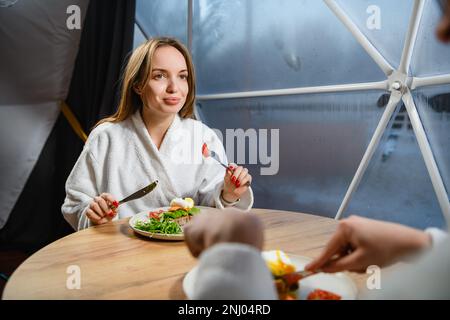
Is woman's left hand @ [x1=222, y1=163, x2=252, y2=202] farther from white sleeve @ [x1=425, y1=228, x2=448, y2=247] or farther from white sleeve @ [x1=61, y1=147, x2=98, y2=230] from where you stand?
white sleeve @ [x1=425, y1=228, x2=448, y2=247]

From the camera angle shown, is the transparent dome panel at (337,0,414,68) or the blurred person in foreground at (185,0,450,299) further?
the transparent dome panel at (337,0,414,68)

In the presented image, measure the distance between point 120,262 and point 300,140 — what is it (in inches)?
64.0

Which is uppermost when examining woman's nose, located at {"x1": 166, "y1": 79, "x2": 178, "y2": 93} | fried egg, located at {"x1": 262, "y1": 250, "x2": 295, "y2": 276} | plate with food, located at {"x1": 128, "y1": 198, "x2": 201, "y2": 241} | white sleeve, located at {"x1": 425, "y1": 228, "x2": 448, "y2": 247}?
woman's nose, located at {"x1": 166, "y1": 79, "x2": 178, "y2": 93}

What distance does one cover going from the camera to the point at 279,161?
2486 mm

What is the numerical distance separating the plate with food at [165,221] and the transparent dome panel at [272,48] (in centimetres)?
117

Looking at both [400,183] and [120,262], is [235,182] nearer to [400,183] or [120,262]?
[120,262]

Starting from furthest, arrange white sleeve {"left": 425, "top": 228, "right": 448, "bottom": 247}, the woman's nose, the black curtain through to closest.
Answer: the black curtain, the woman's nose, white sleeve {"left": 425, "top": 228, "right": 448, "bottom": 247}

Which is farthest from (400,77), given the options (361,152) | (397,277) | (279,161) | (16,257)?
(16,257)

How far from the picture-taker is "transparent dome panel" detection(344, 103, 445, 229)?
179 centimetres

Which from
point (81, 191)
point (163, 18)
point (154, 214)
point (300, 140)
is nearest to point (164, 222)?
point (154, 214)

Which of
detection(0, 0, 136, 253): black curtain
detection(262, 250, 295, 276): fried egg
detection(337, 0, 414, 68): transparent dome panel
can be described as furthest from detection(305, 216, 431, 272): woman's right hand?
detection(0, 0, 136, 253): black curtain

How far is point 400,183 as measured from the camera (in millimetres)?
1894

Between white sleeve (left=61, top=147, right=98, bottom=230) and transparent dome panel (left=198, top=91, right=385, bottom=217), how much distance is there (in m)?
1.19

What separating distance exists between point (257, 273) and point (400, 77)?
157cm
